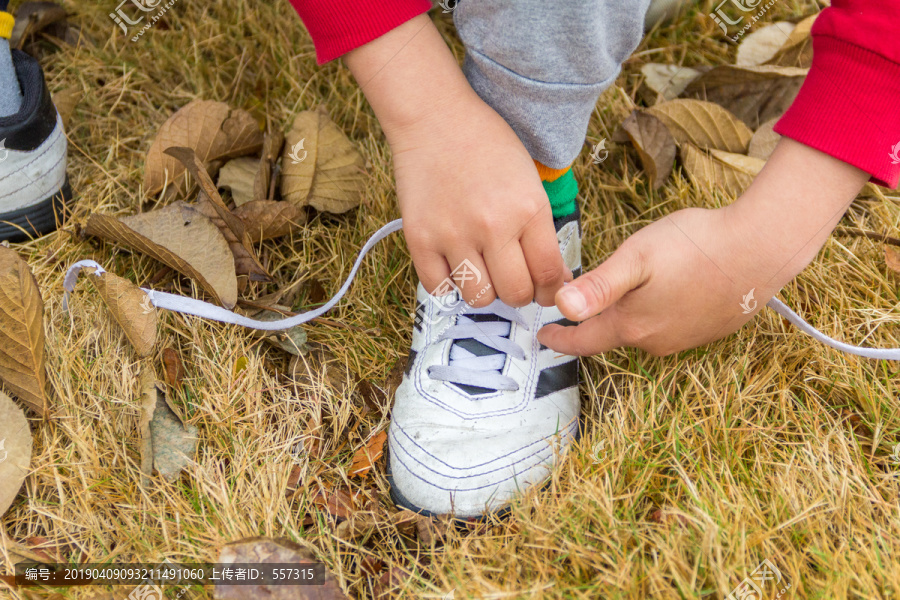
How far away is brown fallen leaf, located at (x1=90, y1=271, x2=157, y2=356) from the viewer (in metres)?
1.04

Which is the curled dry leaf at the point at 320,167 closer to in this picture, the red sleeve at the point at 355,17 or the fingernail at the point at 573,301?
the red sleeve at the point at 355,17

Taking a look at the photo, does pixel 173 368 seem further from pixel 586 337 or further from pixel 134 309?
pixel 586 337

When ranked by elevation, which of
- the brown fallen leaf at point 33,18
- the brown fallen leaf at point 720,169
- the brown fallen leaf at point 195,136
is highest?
the brown fallen leaf at point 33,18

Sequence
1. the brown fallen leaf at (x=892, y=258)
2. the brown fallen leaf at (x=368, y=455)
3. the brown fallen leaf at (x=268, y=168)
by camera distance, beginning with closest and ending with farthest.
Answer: the brown fallen leaf at (x=368, y=455) → the brown fallen leaf at (x=892, y=258) → the brown fallen leaf at (x=268, y=168)

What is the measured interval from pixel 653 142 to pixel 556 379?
1.83 ft

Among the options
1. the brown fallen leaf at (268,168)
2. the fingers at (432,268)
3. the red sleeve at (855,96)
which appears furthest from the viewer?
the brown fallen leaf at (268,168)

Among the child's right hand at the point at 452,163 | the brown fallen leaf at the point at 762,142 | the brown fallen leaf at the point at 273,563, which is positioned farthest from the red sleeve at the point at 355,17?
the brown fallen leaf at the point at 762,142

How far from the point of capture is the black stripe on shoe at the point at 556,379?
1.04m

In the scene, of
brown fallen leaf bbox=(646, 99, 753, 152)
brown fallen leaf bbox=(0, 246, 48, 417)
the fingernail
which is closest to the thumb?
the fingernail

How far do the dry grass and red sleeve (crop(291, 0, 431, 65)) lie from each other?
1.53ft

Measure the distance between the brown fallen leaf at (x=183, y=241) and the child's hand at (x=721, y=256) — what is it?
0.62 m

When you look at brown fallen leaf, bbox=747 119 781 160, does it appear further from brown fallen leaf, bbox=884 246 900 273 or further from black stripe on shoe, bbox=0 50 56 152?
black stripe on shoe, bbox=0 50 56 152

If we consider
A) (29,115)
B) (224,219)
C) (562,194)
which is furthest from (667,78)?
(29,115)

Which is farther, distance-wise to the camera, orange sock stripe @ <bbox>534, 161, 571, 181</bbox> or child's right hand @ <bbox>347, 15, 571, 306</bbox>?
orange sock stripe @ <bbox>534, 161, 571, 181</bbox>
